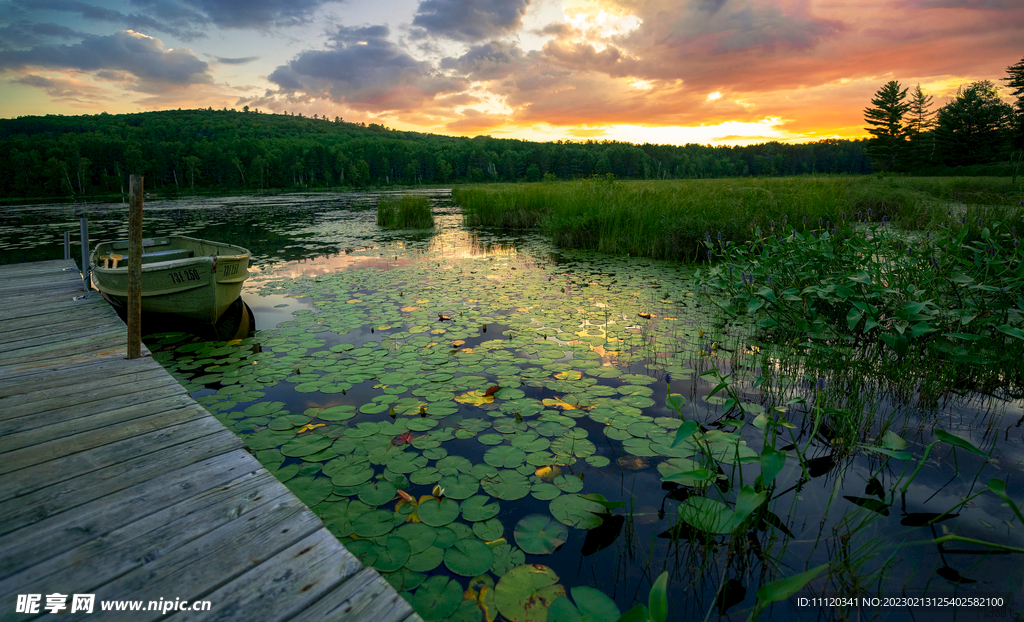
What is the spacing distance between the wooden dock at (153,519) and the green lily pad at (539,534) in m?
0.74

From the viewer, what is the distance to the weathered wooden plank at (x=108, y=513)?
1.39 meters

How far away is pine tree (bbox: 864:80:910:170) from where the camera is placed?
135 feet

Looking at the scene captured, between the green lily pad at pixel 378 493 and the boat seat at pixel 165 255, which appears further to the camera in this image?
the boat seat at pixel 165 255

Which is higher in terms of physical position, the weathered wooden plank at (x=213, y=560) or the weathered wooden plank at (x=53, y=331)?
the weathered wooden plank at (x=53, y=331)

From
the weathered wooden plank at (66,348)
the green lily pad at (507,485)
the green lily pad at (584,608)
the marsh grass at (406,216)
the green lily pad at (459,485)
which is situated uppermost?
the marsh grass at (406,216)

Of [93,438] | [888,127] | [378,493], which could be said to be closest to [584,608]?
[378,493]

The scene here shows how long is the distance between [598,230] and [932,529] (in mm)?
8184

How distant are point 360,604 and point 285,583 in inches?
10.0

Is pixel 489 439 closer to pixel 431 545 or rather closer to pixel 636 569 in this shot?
pixel 431 545

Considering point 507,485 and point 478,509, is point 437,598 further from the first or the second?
point 507,485

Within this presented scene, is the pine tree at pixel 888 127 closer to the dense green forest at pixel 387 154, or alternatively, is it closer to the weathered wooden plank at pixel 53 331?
the dense green forest at pixel 387 154

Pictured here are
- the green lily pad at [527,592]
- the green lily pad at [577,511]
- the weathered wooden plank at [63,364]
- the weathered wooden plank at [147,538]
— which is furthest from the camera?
the weathered wooden plank at [63,364]

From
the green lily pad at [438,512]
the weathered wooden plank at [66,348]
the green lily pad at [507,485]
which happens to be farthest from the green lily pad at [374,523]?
the weathered wooden plank at [66,348]

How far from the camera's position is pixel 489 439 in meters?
2.66
